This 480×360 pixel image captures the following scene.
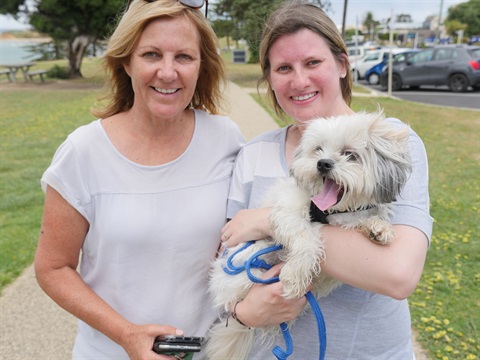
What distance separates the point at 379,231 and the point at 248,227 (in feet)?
1.92

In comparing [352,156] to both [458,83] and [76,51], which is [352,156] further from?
[76,51]

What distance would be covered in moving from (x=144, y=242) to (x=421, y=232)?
1214 mm

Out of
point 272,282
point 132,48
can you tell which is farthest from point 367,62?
point 272,282

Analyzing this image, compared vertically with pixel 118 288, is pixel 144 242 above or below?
above

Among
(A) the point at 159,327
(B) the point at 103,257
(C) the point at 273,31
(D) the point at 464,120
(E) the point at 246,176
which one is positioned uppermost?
(C) the point at 273,31

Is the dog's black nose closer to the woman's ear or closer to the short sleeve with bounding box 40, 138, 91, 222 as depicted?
the woman's ear

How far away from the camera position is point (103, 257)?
2133 mm

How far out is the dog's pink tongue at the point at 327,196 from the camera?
6.38 feet

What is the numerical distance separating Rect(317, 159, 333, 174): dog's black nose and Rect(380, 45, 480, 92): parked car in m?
21.7

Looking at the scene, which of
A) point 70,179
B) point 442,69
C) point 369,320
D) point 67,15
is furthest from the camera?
point 67,15

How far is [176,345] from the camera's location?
198 cm

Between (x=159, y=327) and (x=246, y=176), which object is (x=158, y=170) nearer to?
(x=246, y=176)

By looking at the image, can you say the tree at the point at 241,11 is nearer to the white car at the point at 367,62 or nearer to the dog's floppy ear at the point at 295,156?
the white car at the point at 367,62

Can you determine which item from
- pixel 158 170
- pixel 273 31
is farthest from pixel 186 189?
pixel 273 31
